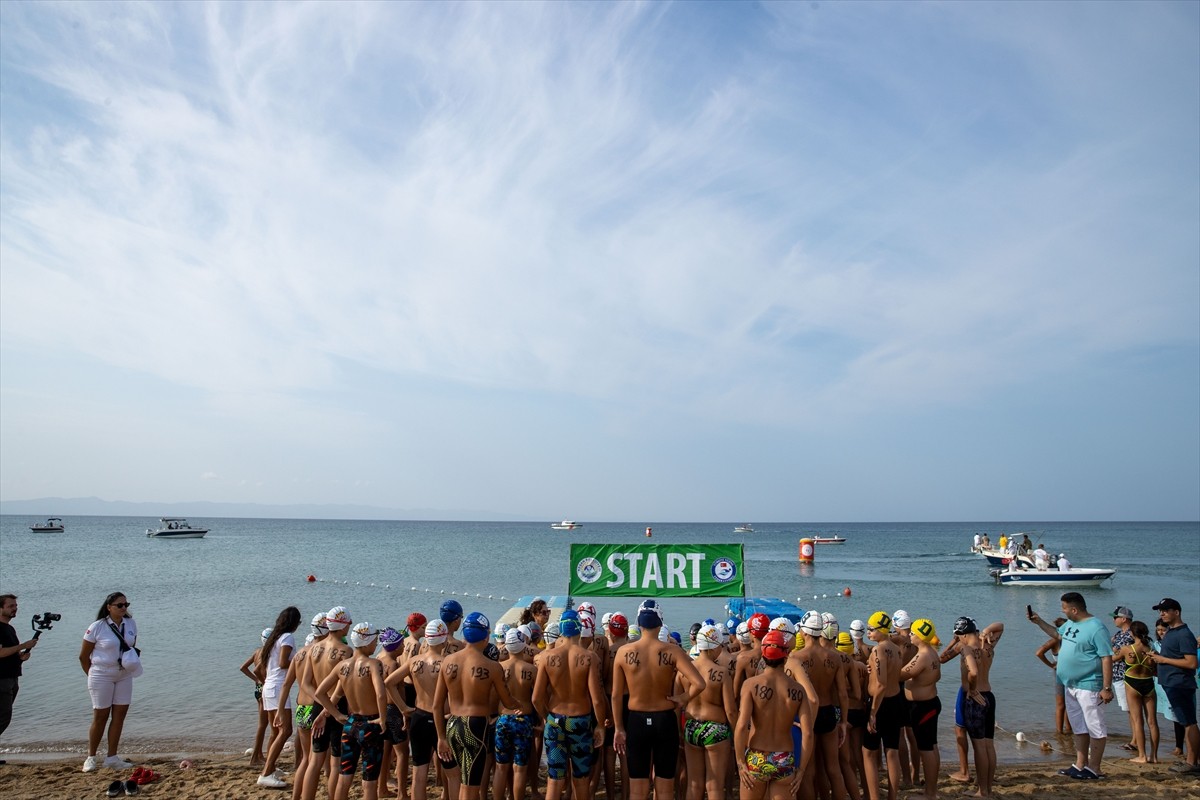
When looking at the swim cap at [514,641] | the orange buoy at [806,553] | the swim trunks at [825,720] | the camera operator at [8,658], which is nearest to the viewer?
the swim cap at [514,641]

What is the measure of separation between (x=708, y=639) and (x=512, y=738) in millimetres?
1858

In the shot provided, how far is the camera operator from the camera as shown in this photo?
7.01m

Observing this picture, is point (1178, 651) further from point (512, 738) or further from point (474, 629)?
point (474, 629)

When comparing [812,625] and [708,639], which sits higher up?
[812,625]

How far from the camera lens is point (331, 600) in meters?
28.4

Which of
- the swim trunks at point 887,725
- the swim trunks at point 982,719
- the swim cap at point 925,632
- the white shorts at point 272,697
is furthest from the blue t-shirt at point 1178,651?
the white shorts at point 272,697

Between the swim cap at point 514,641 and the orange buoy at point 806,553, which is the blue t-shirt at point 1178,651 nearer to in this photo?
the swim cap at point 514,641

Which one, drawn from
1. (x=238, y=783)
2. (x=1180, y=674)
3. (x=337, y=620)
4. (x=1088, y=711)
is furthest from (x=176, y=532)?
(x=1180, y=674)

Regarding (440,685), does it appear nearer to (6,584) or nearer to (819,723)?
(819,723)

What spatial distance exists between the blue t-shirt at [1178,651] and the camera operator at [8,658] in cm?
1207

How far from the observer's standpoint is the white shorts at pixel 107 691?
751cm

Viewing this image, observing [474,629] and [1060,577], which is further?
[1060,577]

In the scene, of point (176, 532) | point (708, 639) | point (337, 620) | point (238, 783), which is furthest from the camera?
point (176, 532)

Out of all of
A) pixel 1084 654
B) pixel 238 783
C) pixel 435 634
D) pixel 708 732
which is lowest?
pixel 238 783
